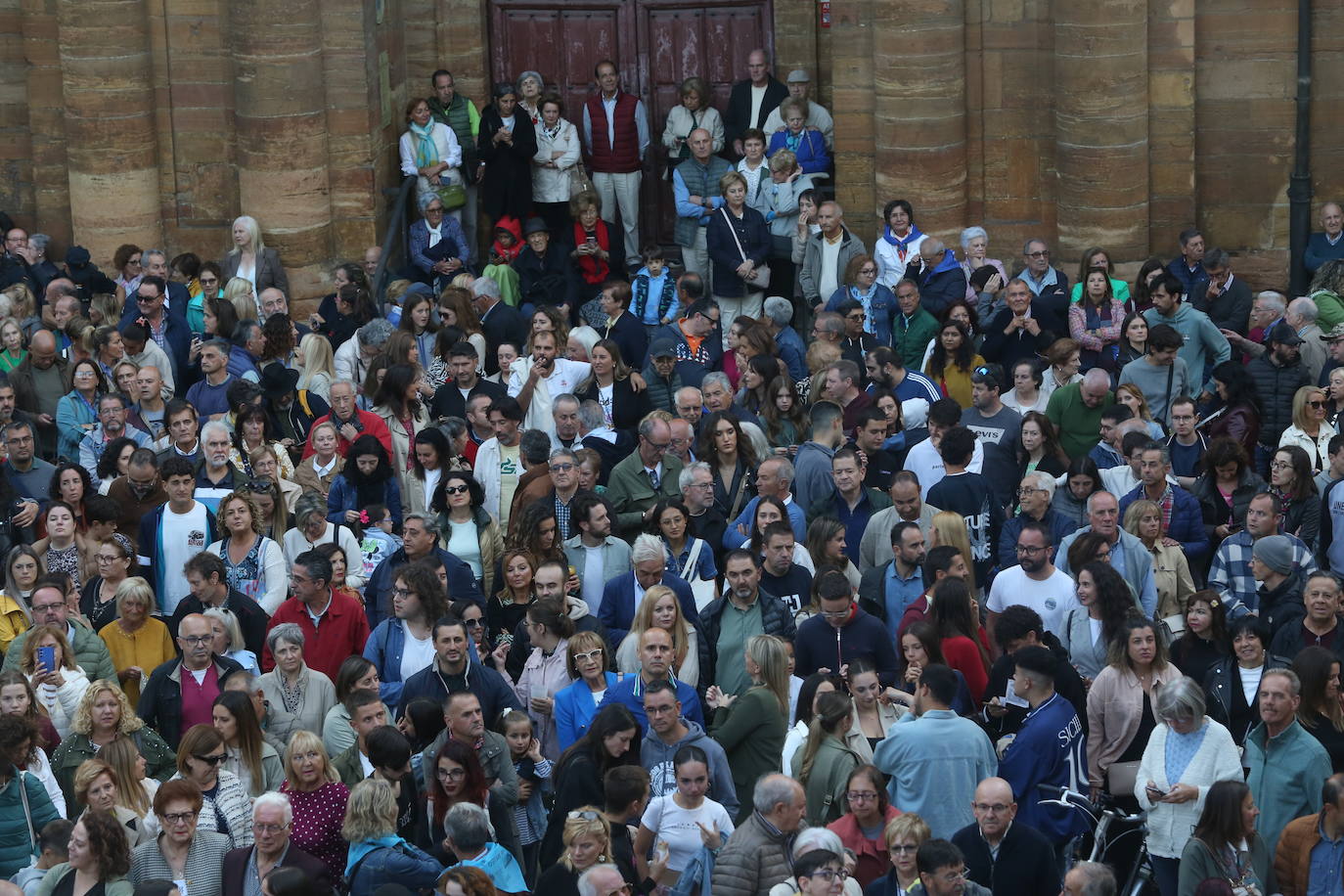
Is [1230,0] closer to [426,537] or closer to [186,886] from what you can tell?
[426,537]

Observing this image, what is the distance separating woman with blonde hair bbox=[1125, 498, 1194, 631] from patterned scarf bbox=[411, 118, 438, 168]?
8776mm

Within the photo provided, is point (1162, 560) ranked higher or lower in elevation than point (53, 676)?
higher

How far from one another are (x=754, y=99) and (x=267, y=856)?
1142 centimetres

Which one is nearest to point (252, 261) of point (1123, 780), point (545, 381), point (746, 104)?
point (545, 381)

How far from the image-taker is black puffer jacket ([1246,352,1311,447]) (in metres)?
16.5

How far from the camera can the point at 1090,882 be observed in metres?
10.1

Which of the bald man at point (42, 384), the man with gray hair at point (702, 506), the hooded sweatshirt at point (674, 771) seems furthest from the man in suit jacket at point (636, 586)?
the bald man at point (42, 384)

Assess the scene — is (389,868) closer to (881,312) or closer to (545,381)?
(545,381)

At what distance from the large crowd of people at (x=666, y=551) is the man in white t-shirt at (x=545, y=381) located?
0.10 ft

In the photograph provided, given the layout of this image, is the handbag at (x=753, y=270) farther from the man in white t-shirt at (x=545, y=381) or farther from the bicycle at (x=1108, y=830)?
the bicycle at (x=1108, y=830)

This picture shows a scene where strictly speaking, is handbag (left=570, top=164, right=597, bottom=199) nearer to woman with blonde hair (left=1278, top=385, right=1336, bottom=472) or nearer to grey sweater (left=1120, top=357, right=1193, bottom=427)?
grey sweater (left=1120, top=357, right=1193, bottom=427)

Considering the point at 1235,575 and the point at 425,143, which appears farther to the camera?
the point at 425,143

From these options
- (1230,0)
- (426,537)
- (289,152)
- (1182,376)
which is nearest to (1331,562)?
(1182,376)

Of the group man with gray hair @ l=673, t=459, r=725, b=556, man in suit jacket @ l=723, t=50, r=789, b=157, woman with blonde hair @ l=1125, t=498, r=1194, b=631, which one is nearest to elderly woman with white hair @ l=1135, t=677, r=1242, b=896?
woman with blonde hair @ l=1125, t=498, r=1194, b=631
